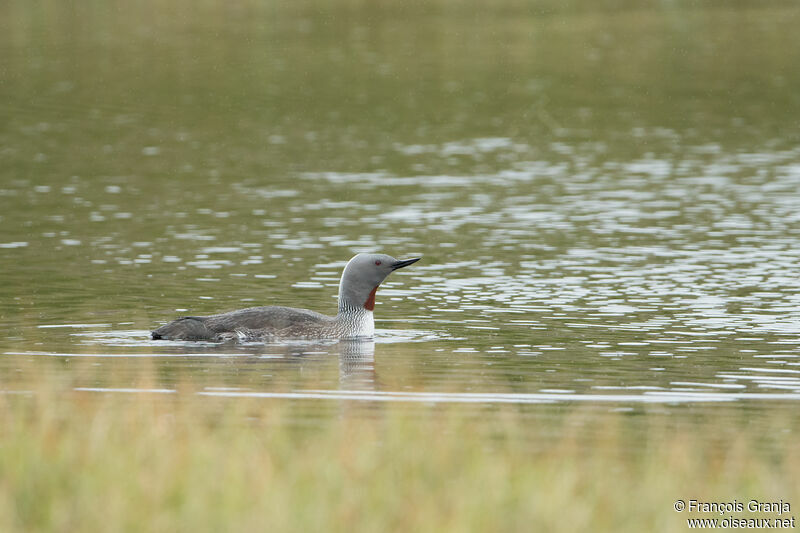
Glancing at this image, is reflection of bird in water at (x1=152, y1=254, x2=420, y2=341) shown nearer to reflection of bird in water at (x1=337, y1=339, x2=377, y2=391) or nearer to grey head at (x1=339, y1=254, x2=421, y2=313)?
grey head at (x1=339, y1=254, x2=421, y2=313)

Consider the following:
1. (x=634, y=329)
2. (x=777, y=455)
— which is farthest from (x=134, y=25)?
(x=777, y=455)

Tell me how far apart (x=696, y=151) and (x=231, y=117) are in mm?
11543

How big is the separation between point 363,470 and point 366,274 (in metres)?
7.14

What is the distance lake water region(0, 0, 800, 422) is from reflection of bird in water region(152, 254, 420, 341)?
18cm

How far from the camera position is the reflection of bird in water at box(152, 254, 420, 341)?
49.8ft

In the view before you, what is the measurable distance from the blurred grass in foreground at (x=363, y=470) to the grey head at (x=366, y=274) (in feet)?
15.3

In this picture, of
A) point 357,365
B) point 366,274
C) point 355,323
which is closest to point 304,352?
point 355,323

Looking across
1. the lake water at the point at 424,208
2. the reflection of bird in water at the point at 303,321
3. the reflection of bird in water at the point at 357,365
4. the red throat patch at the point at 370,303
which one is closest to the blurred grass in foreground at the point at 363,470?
the lake water at the point at 424,208

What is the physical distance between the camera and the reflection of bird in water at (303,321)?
15180mm

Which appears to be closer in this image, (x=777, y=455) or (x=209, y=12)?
(x=777, y=455)

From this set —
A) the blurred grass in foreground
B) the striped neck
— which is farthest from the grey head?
the blurred grass in foreground

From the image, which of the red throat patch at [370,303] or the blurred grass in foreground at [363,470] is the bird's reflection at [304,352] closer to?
the red throat patch at [370,303]

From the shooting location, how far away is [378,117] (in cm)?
3756

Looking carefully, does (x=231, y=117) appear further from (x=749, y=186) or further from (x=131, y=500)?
(x=131, y=500)
